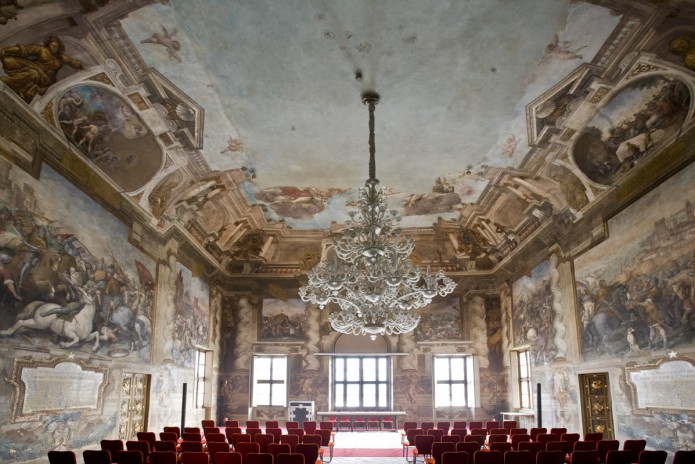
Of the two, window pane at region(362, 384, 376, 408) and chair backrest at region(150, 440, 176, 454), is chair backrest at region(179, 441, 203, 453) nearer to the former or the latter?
chair backrest at region(150, 440, 176, 454)

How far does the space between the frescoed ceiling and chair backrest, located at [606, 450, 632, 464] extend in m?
6.00

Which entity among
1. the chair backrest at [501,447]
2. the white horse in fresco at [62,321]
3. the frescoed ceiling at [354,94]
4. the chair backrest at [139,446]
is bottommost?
the chair backrest at [501,447]

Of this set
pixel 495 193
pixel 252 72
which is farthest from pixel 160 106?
pixel 495 193

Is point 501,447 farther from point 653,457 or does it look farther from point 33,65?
point 33,65

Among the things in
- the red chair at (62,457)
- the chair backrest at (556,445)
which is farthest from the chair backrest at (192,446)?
the chair backrest at (556,445)

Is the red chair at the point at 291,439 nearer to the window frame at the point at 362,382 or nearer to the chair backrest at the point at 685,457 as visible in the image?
the chair backrest at the point at 685,457

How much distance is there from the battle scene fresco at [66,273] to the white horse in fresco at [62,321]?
0.01 meters

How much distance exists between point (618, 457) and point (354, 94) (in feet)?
27.4

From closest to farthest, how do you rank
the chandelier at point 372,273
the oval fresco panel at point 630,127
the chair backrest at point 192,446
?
the chair backrest at point 192,446 → the oval fresco panel at point 630,127 → the chandelier at point 372,273

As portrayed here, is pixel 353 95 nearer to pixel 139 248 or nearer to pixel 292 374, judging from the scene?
pixel 139 248

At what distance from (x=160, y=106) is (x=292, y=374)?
1381 cm

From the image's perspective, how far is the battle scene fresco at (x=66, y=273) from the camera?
31.5ft

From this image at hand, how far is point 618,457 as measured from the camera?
9.02 metres

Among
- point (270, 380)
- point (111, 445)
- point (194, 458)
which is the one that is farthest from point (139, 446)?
point (270, 380)
